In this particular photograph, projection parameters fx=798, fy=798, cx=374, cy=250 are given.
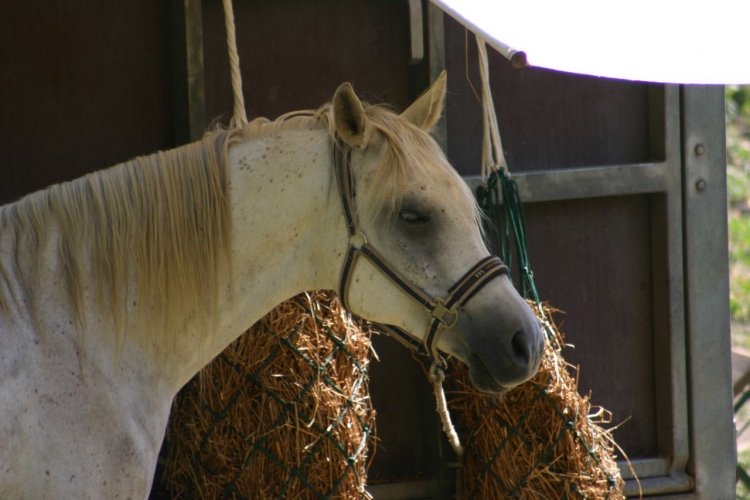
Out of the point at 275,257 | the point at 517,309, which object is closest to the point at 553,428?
the point at 517,309

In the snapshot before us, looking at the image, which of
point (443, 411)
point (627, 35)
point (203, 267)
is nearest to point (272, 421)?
point (443, 411)

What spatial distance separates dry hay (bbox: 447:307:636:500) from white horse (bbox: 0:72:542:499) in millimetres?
550

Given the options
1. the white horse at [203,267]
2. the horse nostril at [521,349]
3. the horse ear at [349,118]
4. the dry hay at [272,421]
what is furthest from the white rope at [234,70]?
the horse nostril at [521,349]

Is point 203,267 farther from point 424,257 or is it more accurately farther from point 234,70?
point 234,70

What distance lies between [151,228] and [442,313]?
0.64 meters

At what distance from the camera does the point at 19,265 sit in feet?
5.27

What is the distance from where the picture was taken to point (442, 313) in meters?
1.71

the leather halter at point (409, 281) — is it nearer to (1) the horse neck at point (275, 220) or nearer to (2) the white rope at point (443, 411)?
(1) the horse neck at point (275, 220)

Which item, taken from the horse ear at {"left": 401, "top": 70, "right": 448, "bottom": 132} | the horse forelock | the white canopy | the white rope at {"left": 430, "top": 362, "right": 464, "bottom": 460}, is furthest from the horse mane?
the white rope at {"left": 430, "top": 362, "right": 464, "bottom": 460}

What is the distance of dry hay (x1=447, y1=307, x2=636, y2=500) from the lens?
224 cm

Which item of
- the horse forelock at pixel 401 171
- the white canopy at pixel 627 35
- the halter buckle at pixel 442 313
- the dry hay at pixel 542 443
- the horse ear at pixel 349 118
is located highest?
the white canopy at pixel 627 35

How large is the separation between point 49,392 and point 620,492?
5.30 ft

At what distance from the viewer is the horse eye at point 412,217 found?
5.61ft

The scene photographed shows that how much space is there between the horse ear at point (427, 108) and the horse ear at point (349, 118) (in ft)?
0.69
